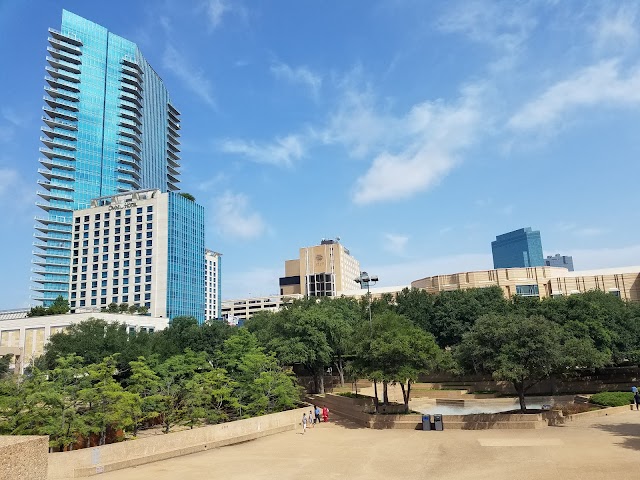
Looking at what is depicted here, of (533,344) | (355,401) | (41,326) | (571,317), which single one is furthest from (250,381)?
(41,326)

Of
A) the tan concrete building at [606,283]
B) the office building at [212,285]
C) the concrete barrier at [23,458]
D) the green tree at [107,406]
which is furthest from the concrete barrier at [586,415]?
the office building at [212,285]

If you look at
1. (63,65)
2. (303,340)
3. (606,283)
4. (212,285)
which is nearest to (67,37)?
(63,65)

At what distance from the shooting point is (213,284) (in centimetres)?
17488

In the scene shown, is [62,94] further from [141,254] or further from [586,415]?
[586,415]

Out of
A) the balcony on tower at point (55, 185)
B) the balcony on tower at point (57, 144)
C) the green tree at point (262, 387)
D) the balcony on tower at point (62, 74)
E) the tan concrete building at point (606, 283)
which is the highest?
the balcony on tower at point (62, 74)

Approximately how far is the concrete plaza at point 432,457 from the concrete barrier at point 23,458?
1093cm

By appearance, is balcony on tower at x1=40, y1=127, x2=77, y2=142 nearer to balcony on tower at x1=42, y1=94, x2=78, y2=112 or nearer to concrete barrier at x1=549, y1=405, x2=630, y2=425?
balcony on tower at x1=42, y1=94, x2=78, y2=112

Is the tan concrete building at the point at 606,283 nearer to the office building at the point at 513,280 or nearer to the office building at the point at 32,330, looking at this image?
the office building at the point at 513,280

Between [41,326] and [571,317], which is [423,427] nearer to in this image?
[571,317]

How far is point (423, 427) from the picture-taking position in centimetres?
2959

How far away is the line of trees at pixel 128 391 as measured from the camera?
24953mm

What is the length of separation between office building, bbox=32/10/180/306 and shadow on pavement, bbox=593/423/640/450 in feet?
411

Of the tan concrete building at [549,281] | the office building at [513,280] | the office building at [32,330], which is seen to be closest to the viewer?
the office building at [32,330]

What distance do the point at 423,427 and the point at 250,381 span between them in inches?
543
